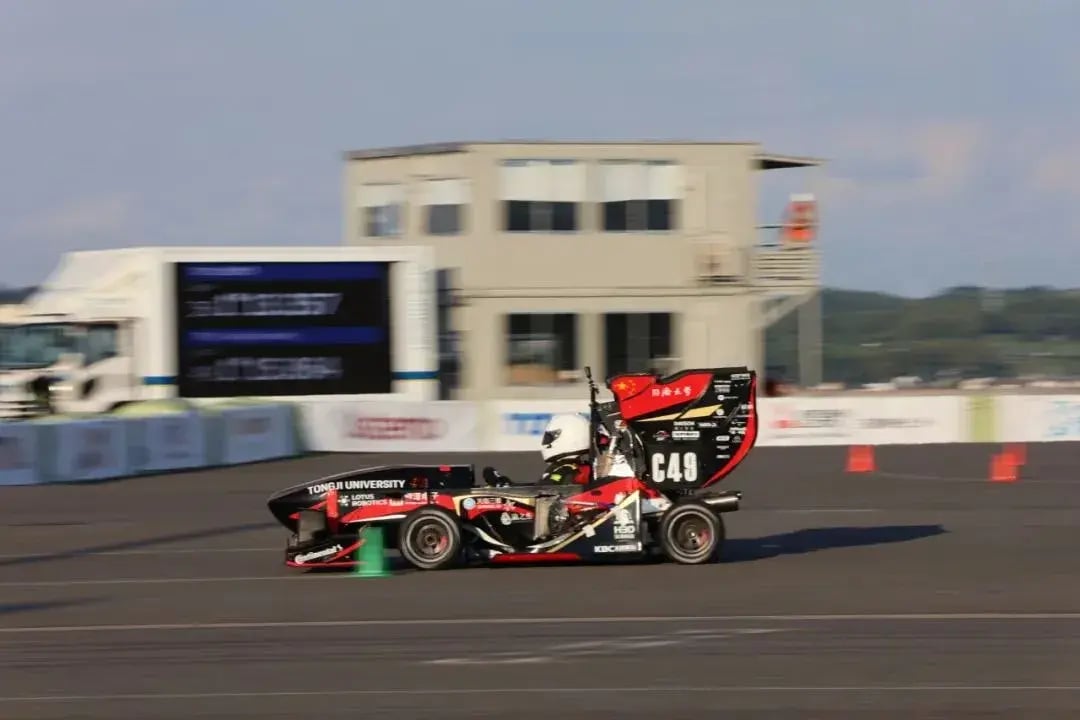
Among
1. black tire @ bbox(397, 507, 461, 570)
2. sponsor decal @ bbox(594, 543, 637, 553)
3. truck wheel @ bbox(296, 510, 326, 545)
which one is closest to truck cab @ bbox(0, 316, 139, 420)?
truck wheel @ bbox(296, 510, 326, 545)

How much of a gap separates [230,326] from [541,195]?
10.0 metres

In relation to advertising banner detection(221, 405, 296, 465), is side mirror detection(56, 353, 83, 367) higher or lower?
higher

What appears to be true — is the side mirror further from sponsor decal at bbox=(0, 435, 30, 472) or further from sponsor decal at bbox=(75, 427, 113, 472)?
sponsor decal at bbox=(0, 435, 30, 472)

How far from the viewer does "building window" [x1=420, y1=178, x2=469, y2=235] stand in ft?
124

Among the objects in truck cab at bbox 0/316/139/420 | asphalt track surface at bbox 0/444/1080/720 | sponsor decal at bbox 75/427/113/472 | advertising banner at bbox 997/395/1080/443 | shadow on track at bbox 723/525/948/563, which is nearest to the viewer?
asphalt track surface at bbox 0/444/1080/720

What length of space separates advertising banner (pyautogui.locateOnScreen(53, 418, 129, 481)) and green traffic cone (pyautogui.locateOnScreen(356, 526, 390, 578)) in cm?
1212

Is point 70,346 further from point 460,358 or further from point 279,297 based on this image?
point 460,358

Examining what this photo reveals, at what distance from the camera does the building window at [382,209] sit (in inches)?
1527

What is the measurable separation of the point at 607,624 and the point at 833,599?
6.61ft

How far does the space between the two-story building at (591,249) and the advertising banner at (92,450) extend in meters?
12.9

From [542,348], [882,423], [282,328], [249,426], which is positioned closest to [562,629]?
[249,426]

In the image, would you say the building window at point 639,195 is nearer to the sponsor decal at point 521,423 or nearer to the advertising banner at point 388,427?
the sponsor decal at point 521,423

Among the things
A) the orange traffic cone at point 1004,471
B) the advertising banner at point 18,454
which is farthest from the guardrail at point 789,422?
the advertising banner at point 18,454

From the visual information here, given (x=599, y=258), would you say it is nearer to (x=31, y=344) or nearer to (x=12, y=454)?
(x=31, y=344)
